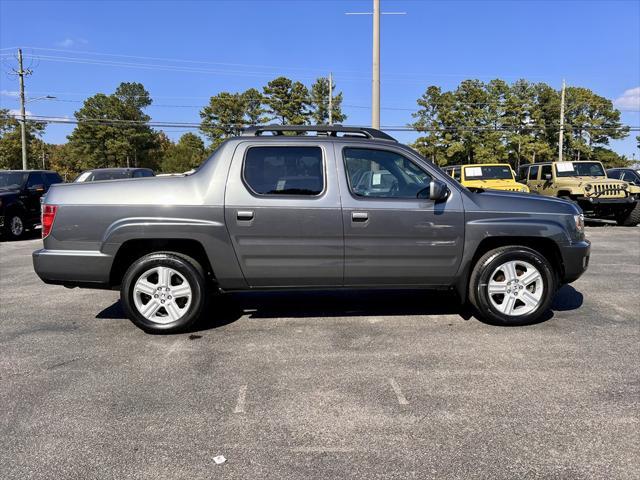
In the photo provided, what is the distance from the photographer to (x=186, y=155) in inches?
2534

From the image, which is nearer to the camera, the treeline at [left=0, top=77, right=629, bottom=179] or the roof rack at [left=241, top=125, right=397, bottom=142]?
the roof rack at [left=241, top=125, right=397, bottom=142]

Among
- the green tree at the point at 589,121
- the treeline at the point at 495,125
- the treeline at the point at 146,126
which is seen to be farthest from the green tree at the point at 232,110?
the green tree at the point at 589,121

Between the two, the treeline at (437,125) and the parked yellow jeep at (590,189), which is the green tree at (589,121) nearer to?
the treeline at (437,125)

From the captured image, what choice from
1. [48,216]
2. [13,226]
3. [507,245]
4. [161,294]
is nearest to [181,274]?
[161,294]

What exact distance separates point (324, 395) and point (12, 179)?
12.9 m

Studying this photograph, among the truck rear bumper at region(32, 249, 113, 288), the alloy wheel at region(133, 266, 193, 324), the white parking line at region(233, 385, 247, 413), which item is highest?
the truck rear bumper at region(32, 249, 113, 288)

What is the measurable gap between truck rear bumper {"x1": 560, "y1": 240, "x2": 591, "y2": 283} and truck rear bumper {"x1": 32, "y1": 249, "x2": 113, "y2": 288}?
4.34 m

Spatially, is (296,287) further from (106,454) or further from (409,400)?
(106,454)

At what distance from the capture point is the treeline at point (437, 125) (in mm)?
53656

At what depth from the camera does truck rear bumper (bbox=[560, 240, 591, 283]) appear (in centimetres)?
489

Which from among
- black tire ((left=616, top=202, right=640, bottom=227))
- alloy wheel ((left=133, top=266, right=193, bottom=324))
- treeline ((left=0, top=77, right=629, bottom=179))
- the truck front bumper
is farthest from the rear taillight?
treeline ((left=0, top=77, right=629, bottom=179))

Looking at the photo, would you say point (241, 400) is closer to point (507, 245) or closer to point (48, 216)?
point (48, 216)

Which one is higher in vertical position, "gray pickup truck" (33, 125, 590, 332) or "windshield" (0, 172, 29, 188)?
"windshield" (0, 172, 29, 188)

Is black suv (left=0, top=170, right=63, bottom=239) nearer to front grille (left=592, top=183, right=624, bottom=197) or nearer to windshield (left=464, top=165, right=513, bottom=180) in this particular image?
windshield (left=464, top=165, right=513, bottom=180)
